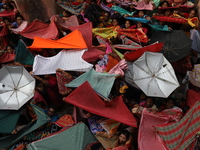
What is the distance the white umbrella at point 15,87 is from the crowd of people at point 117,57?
175mm

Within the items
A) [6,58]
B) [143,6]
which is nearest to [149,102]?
[143,6]

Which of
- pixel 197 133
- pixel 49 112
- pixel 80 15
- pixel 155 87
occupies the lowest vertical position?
pixel 49 112

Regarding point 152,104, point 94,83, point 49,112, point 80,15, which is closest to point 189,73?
point 152,104

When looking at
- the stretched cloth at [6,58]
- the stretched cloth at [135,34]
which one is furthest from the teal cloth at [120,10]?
the stretched cloth at [6,58]

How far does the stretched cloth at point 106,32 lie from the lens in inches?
179

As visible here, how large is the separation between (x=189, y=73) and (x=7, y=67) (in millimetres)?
3968

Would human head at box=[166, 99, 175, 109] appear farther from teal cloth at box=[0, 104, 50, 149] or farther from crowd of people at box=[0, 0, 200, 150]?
teal cloth at box=[0, 104, 50, 149]

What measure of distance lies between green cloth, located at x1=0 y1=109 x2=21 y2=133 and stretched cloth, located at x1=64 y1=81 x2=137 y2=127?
1.42 meters

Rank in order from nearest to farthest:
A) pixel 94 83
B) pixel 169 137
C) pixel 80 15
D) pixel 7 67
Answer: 1. pixel 169 137
2. pixel 94 83
3. pixel 7 67
4. pixel 80 15

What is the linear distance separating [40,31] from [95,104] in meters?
3.04

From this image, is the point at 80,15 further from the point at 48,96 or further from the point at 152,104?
the point at 152,104

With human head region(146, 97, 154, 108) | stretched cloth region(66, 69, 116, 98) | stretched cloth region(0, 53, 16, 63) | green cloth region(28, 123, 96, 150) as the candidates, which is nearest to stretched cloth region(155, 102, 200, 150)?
human head region(146, 97, 154, 108)

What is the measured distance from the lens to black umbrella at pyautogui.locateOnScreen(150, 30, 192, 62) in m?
3.74

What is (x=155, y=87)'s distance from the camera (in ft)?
10.5
